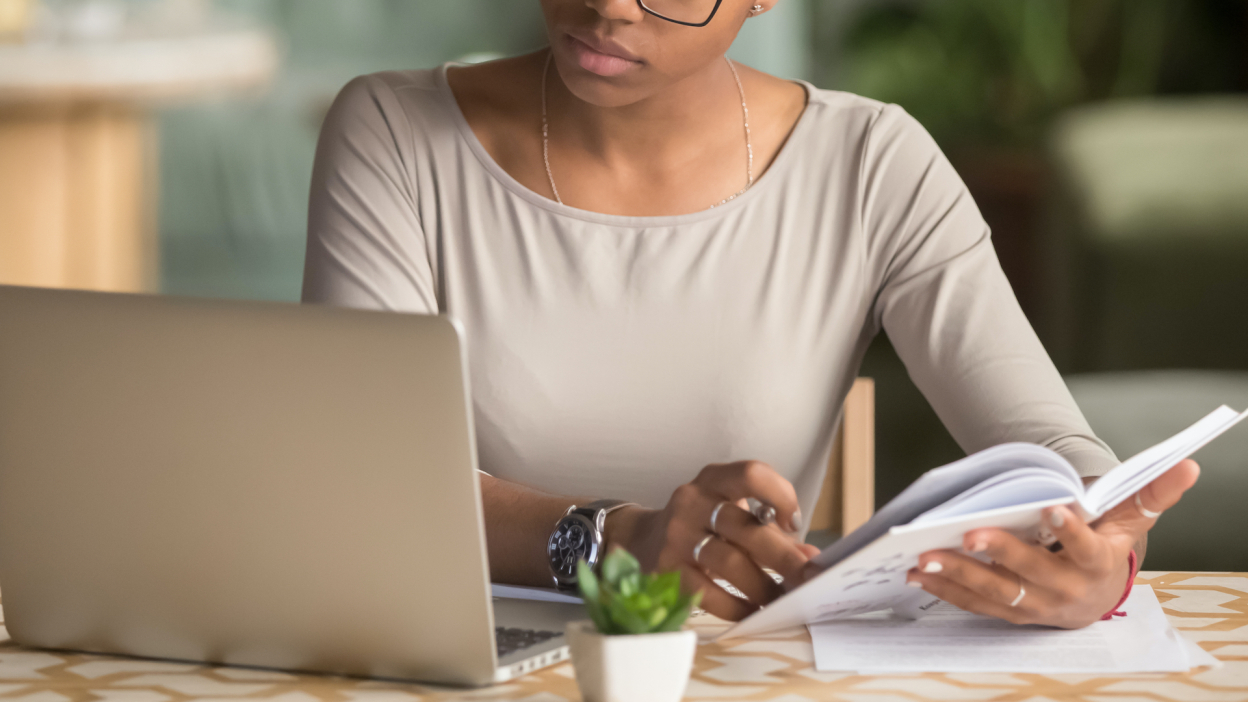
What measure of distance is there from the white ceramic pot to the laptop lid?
0.21 ft

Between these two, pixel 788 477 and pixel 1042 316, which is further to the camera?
pixel 1042 316

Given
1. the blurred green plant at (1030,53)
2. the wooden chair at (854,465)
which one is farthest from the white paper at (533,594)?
the blurred green plant at (1030,53)

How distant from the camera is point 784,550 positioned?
93cm

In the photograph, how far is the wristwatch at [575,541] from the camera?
1.05 m

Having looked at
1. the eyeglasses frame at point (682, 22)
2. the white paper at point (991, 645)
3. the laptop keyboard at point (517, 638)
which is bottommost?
the white paper at point (991, 645)

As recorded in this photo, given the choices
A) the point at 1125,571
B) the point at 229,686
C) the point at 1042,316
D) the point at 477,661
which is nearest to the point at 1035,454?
the point at 1125,571

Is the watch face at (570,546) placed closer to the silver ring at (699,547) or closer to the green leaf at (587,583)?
the silver ring at (699,547)

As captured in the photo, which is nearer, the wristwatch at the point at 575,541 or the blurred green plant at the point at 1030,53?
the wristwatch at the point at 575,541

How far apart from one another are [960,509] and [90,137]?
3.01 meters

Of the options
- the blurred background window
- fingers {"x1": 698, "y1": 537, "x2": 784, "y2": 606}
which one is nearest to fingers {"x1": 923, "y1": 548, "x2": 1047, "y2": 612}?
fingers {"x1": 698, "y1": 537, "x2": 784, "y2": 606}

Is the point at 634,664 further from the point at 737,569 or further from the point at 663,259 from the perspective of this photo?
the point at 663,259

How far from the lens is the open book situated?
Answer: 0.84 m

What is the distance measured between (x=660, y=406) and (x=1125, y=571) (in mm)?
543

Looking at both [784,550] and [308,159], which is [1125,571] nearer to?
[784,550]
